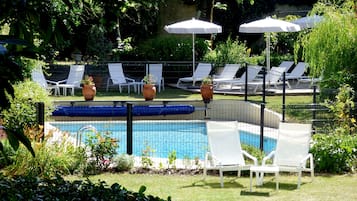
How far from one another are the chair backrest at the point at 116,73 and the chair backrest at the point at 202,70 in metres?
2.28

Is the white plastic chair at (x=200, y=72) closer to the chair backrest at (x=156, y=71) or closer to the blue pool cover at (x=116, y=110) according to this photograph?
the chair backrest at (x=156, y=71)

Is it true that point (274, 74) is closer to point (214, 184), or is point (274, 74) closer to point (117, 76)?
point (117, 76)

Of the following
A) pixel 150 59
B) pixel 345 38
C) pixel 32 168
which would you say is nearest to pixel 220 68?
pixel 150 59

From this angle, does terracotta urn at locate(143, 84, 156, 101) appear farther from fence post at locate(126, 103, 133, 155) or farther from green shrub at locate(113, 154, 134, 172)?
green shrub at locate(113, 154, 134, 172)

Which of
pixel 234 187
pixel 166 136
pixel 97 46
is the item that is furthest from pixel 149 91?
pixel 234 187

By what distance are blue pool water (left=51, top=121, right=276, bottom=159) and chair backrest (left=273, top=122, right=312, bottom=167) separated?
1.98m

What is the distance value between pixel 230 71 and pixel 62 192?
56.9ft

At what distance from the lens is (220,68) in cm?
2295

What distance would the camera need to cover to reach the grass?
8.95 m

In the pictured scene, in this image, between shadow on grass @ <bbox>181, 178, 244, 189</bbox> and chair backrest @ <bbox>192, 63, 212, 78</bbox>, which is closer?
shadow on grass @ <bbox>181, 178, 244, 189</bbox>

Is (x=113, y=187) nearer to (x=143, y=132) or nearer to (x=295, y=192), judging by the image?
(x=295, y=192)

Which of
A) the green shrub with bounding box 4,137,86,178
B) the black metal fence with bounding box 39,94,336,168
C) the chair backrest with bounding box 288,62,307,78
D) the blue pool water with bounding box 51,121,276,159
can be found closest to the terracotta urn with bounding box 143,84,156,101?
the black metal fence with bounding box 39,94,336,168

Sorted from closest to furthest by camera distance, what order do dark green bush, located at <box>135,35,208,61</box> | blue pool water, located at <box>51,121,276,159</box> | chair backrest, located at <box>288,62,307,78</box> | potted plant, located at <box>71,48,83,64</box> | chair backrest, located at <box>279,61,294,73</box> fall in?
blue pool water, located at <box>51,121,276,159</box>, chair backrest, located at <box>288,62,307,78</box>, chair backrest, located at <box>279,61,294,73</box>, dark green bush, located at <box>135,35,208,61</box>, potted plant, located at <box>71,48,83,64</box>

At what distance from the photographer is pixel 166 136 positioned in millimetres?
14406
